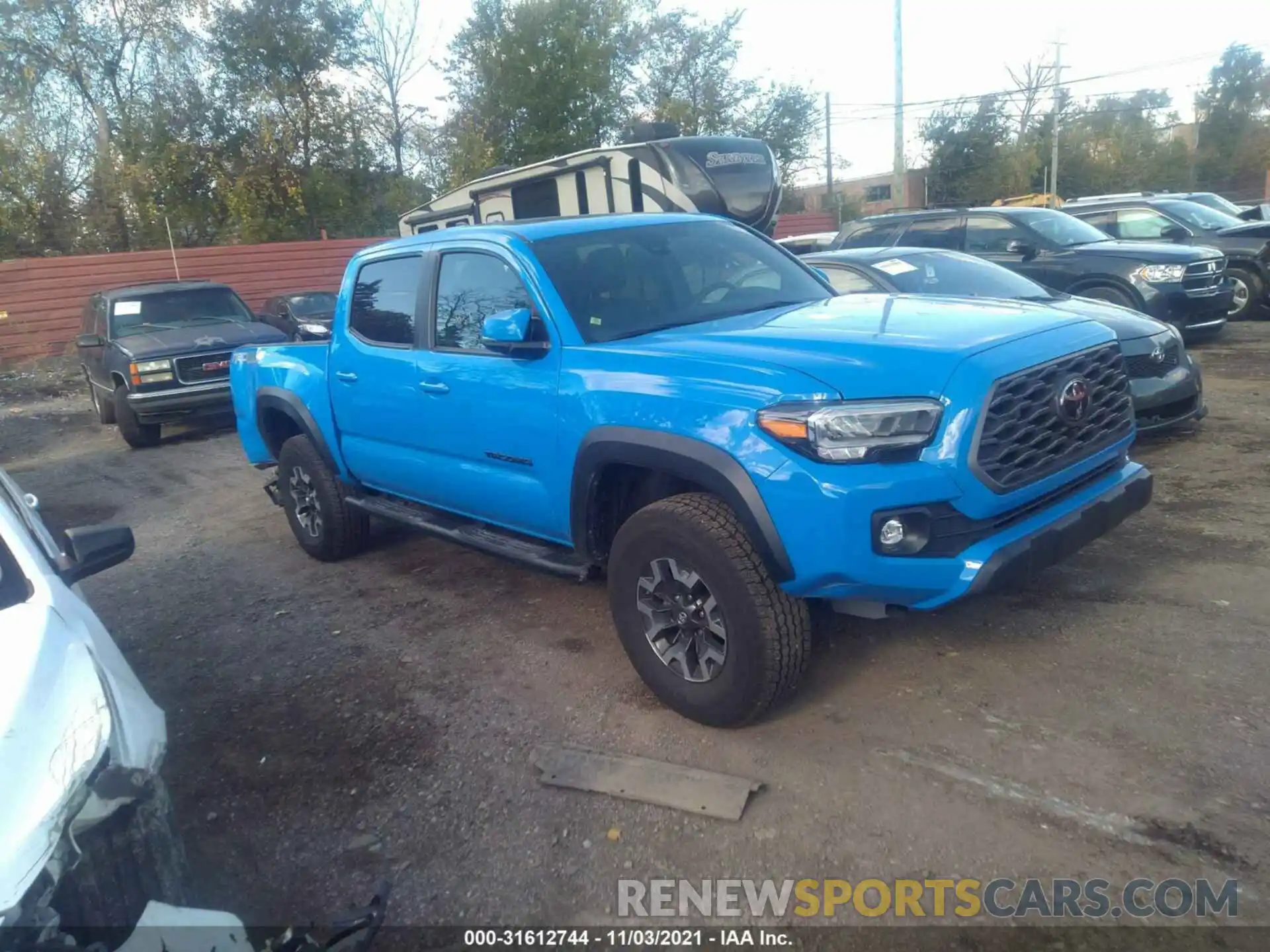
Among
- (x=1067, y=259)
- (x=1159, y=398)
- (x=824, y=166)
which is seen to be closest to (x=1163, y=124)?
(x=824, y=166)

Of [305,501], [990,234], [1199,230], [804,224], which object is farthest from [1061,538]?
[804,224]

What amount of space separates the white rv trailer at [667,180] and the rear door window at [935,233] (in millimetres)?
1753

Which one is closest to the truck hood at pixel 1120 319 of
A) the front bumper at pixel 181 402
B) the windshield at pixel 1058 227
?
the windshield at pixel 1058 227

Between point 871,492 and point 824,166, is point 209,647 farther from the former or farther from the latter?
point 824,166

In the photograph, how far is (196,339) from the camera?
1098cm

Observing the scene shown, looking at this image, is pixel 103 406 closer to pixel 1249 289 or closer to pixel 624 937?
pixel 624 937

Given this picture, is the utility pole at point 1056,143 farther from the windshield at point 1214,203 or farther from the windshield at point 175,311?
the windshield at point 175,311

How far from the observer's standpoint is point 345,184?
87.9ft

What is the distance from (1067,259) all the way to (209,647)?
880cm

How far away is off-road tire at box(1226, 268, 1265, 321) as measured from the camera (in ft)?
42.5

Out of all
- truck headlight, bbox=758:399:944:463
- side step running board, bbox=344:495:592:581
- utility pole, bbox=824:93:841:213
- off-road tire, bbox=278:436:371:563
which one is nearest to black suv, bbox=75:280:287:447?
off-road tire, bbox=278:436:371:563

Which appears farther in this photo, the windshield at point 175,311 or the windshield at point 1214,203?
the windshield at point 1214,203

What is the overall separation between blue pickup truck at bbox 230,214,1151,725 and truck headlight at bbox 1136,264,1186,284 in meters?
6.41

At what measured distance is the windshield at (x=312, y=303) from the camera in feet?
48.8
